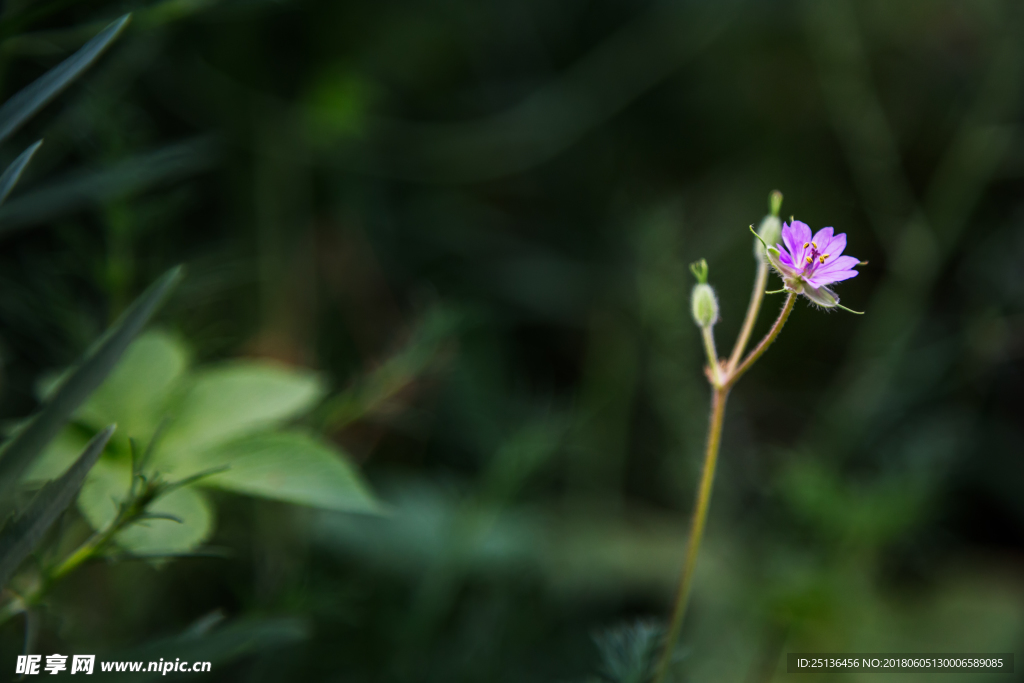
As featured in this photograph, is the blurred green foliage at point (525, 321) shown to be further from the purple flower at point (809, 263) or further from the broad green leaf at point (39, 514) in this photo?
the purple flower at point (809, 263)

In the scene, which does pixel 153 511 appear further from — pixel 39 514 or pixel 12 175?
pixel 12 175

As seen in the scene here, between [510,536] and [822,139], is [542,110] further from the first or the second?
[510,536]

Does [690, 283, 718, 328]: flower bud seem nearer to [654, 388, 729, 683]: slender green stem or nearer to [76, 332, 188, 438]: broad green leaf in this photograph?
[654, 388, 729, 683]: slender green stem

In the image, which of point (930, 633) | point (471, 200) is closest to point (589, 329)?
point (471, 200)

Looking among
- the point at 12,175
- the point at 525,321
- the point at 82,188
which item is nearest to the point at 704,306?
the point at 12,175

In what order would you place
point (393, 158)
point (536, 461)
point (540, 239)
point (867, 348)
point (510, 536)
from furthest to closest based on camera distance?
point (540, 239) → point (393, 158) → point (867, 348) → point (510, 536) → point (536, 461)


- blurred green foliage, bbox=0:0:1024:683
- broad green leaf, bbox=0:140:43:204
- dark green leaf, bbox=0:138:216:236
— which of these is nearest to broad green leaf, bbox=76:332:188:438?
blurred green foliage, bbox=0:0:1024:683
